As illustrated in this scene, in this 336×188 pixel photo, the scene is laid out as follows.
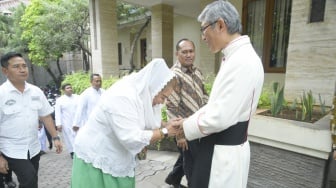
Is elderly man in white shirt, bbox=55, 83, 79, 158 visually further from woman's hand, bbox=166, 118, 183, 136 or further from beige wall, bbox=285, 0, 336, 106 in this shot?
beige wall, bbox=285, 0, 336, 106

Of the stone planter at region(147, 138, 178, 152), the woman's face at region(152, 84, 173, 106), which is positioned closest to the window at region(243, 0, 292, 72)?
the stone planter at region(147, 138, 178, 152)

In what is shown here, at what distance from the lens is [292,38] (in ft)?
10.3

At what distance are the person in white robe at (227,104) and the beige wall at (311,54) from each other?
6.24 ft

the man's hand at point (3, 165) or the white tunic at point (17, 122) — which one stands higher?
the white tunic at point (17, 122)

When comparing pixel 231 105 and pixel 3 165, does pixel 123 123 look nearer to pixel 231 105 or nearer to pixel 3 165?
pixel 231 105

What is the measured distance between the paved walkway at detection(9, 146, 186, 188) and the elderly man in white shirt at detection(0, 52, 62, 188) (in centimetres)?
134

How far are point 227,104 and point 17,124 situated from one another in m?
2.07

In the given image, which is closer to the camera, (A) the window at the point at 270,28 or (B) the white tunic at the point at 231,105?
(B) the white tunic at the point at 231,105

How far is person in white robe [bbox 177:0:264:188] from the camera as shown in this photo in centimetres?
136

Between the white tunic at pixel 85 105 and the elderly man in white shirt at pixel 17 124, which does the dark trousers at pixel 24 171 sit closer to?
the elderly man in white shirt at pixel 17 124

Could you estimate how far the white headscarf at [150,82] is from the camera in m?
1.67

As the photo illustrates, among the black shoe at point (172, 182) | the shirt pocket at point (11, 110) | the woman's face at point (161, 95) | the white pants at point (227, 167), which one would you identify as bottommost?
the black shoe at point (172, 182)

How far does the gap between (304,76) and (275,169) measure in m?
1.32

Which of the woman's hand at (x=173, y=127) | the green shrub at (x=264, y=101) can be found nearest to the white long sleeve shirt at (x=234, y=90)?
the woman's hand at (x=173, y=127)
